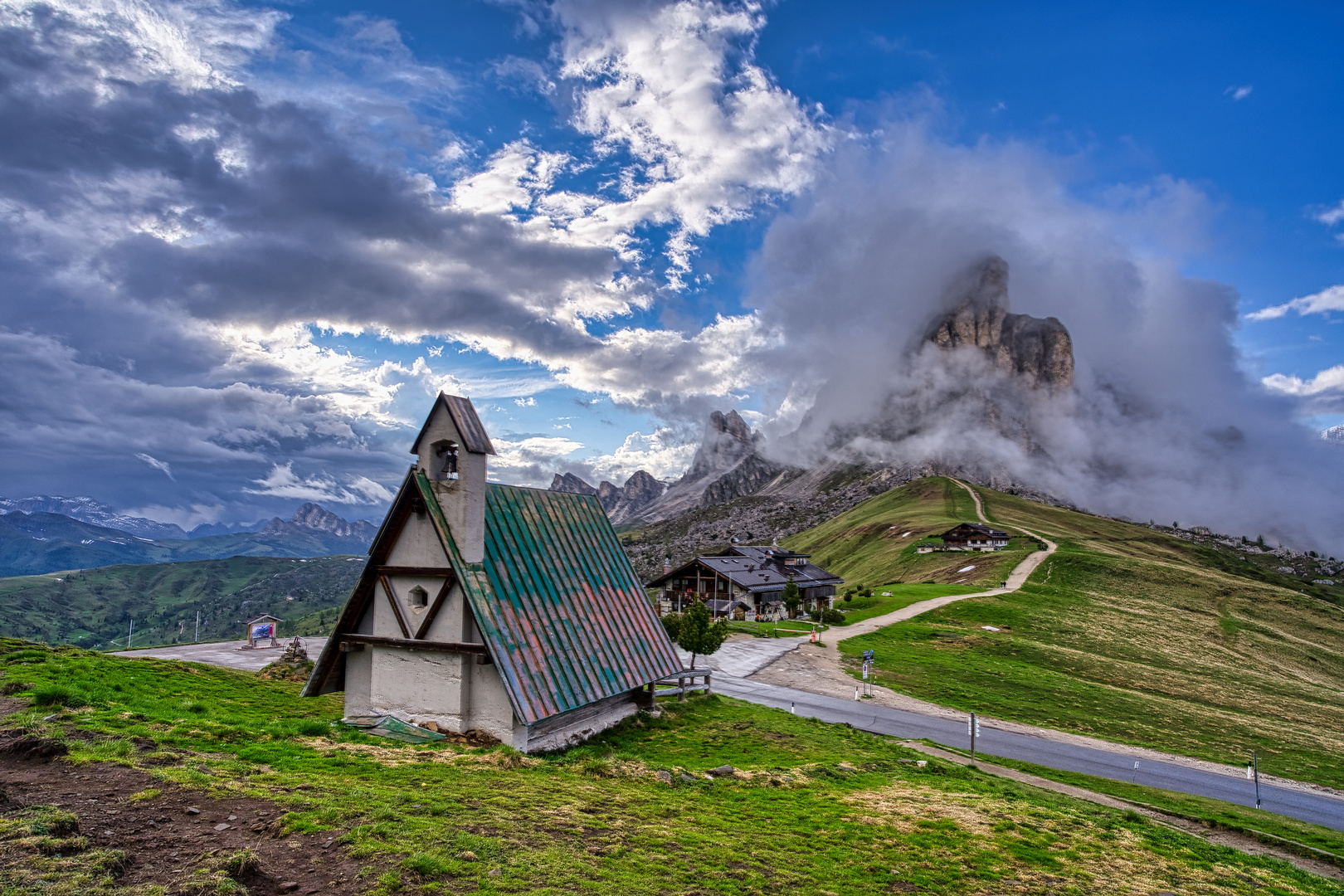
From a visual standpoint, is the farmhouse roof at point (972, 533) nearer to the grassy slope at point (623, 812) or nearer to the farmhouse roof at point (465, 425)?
the grassy slope at point (623, 812)

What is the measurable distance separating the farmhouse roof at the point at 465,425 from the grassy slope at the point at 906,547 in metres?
87.0

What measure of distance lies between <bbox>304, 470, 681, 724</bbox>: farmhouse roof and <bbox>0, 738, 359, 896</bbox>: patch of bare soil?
8818mm

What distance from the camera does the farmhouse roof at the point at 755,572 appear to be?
304 feet

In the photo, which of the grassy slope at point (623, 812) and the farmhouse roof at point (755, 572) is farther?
the farmhouse roof at point (755, 572)

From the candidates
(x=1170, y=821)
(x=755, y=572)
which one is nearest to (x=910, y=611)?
(x=755, y=572)

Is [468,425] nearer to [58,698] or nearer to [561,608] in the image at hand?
[561,608]

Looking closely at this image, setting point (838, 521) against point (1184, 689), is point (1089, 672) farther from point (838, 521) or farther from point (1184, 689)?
point (838, 521)

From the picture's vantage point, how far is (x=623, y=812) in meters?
14.2

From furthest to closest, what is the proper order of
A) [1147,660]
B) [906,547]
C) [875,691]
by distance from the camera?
[906,547] → [1147,660] → [875,691]

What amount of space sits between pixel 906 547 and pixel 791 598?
188ft

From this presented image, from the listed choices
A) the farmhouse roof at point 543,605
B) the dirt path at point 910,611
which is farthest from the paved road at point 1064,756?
the farmhouse roof at point 543,605

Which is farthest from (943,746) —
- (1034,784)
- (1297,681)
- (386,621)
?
(1297,681)

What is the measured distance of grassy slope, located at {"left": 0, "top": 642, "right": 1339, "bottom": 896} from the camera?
10703 millimetres

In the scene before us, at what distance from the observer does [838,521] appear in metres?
200
